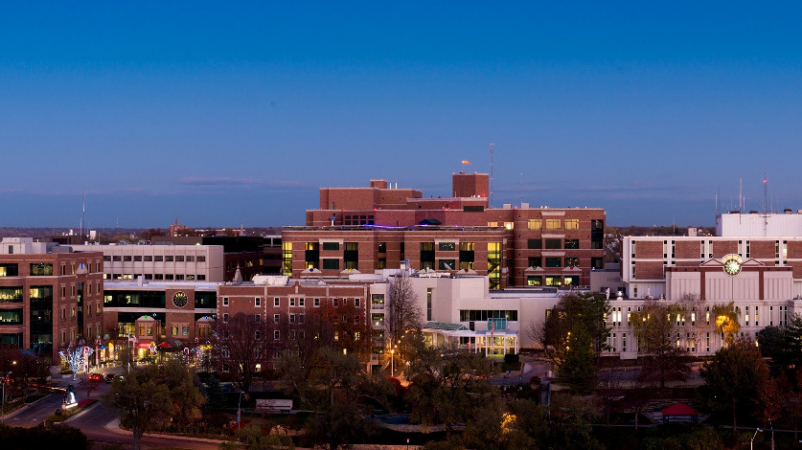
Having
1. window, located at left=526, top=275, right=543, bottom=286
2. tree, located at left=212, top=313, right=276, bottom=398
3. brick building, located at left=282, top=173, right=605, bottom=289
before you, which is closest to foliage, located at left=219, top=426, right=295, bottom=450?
tree, located at left=212, top=313, right=276, bottom=398

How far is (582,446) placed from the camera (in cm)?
7319

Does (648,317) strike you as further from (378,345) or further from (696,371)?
(378,345)

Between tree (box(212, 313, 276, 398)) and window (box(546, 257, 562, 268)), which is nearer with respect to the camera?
tree (box(212, 313, 276, 398))

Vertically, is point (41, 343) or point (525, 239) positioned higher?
point (525, 239)

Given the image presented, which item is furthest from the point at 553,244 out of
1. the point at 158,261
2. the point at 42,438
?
the point at 42,438

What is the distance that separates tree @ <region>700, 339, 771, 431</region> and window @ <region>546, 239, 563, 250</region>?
6269 cm

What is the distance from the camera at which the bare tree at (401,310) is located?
10209cm

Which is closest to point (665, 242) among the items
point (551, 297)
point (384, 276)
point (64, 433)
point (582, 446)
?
point (551, 297)

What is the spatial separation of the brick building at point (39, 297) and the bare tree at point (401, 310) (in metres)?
33.5

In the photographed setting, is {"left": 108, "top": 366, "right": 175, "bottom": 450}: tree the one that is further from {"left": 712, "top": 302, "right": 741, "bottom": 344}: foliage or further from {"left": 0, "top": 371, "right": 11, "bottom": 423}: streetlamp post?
{"left": 712, "top": 302, "right": 741, "bottom": 344}: foliage


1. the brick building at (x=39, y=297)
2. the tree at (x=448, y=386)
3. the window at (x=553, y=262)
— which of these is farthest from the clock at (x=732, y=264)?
the brick building at (x=39, y=297)

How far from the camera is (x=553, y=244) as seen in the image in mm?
144250

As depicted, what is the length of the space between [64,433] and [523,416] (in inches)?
1269

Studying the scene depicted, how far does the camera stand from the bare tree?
10209 cm
